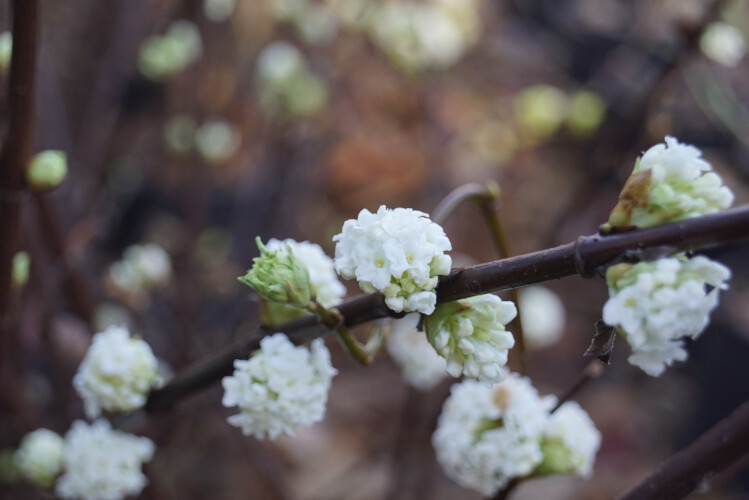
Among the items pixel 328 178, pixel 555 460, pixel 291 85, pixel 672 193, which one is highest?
pixel 672 193

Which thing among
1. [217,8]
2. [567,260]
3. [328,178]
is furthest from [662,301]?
[328,178]

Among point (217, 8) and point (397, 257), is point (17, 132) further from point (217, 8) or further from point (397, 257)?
point (217, 8)

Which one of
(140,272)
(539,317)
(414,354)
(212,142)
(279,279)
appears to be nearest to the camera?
(279,279)

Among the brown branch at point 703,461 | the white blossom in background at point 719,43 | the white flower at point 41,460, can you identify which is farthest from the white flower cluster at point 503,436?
the white blossom in background at point 719,43

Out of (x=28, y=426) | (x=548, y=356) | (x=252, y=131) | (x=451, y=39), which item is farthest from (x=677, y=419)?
(x=28, y=426)

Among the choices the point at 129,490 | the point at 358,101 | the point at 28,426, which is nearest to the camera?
the point at 129,490

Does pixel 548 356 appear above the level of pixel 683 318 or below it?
below

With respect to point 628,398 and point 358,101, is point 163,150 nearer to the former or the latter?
point 358,101
